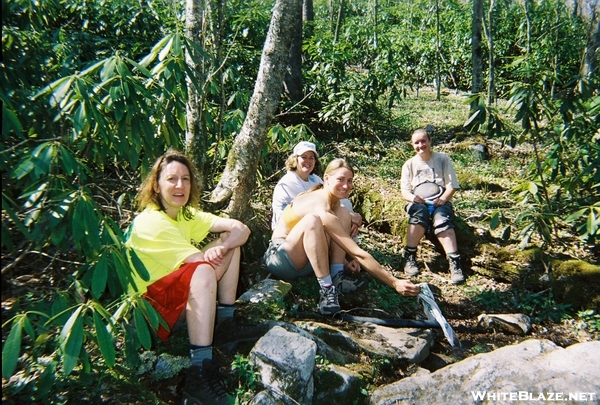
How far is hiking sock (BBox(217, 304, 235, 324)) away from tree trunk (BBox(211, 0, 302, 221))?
1.09 meters

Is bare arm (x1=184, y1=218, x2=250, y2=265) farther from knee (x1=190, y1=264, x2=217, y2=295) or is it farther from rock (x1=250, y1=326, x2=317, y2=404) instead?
rock (x1=250, y1=326, x2=317, y2=404)

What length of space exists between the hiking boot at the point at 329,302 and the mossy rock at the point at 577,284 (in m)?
1.91

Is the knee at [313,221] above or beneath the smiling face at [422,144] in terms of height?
beneath

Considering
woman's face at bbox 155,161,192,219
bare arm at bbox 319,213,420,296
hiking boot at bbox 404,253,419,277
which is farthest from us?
hiking boot at bbox 404,253,419,277

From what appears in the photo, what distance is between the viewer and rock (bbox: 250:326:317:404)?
2.66 meters

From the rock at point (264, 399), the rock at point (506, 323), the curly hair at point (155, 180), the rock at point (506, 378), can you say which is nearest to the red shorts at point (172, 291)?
the curly hair at point (155, 180)

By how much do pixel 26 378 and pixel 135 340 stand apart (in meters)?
0.62

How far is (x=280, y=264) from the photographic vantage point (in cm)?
378

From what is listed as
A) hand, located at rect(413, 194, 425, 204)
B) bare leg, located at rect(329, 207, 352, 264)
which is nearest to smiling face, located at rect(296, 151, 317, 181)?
bare leg, located at rect(329, 207, 352, 264)

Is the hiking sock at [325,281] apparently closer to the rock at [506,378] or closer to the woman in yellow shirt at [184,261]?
the woman in yellow shirt at [184,261]

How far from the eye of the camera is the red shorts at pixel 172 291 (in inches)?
109

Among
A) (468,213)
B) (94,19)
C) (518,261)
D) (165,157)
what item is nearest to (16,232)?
(165,157)

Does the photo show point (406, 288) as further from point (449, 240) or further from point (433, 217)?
point (433, 217)

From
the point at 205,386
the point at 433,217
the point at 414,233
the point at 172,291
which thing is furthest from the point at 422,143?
the point at 205,386
